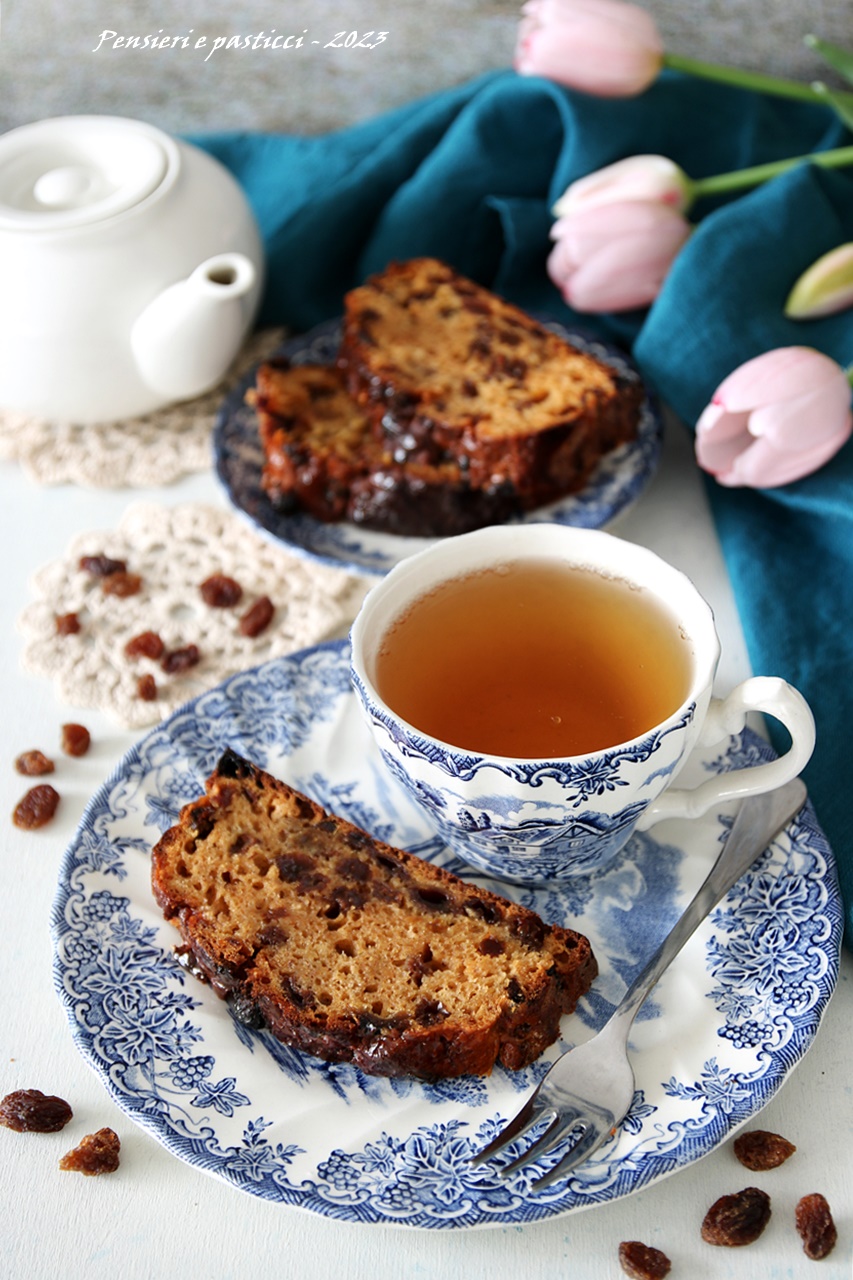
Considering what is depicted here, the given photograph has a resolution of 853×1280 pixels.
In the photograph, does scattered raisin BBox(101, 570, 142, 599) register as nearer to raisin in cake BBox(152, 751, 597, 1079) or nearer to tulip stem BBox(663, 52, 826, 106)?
raisin in cake BBox(152, 751, 597, 1079)

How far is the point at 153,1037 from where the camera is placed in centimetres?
133

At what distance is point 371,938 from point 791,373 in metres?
1.16

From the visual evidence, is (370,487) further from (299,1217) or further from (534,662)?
(299,1217)

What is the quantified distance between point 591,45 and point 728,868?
1741 millimetres

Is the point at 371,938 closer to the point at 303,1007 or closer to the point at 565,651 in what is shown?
the point at 303,1007

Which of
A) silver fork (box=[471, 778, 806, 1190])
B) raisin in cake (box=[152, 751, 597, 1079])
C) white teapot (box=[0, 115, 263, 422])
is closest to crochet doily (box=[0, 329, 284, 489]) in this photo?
white teapot (box=[0, 115, 263, 422])

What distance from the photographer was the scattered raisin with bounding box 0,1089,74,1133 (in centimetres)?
138

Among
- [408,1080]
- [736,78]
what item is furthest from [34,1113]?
[736,78]

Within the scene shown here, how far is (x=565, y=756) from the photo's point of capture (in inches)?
56.7

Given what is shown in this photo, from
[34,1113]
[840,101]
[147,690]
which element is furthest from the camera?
[840,101]

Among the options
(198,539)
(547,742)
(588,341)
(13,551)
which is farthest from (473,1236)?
(588,341)

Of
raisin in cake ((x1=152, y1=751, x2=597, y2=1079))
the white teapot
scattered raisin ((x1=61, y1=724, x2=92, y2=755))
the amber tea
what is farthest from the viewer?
the white teapot

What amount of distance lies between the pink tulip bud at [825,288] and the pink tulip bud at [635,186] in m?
0.29

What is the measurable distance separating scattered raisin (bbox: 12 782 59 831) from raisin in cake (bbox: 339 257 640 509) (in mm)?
892
